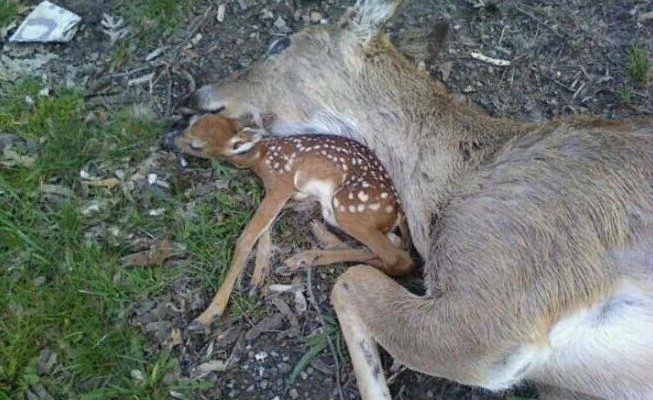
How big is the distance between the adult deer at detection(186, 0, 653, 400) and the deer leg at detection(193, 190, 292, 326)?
48 cm

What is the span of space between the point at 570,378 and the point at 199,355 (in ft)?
5.08

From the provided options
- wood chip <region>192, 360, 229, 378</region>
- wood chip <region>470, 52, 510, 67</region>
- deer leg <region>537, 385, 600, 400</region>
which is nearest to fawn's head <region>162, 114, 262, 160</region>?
wood chip <region>192, 360, 229, 378</region>

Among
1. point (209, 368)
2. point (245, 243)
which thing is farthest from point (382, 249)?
point (209, 368)

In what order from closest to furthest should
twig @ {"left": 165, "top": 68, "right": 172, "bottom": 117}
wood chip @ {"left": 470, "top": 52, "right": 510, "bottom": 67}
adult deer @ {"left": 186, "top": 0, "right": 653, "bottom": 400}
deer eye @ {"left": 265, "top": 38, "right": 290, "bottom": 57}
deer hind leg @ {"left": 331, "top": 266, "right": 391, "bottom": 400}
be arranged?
adult deer @ {"left": 186, "top": 0, "right": 653, "bottom": 400}, deer hind leg @ {"left": 331, "top": 266, "right": 391, "bottom": 400}, deer eye @ {"left": 265, "top": 38, "right": 290, "bottom": 57}, twig @ {"left": 165, "top": 68, "right": 172, "bottom": 117}, wood chip @ {"left": 470, "top": 52, "right": 510, "bottom": 67}

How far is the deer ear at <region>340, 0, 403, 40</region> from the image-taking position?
486 cm

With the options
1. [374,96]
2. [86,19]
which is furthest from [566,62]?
[86,19]

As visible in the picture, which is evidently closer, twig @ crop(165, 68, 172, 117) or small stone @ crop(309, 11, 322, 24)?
twig @ crop(165, 68, 172, 117)

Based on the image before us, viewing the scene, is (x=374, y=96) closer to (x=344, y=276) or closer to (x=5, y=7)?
(x=344, y=276)

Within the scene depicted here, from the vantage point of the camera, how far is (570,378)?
4082mm

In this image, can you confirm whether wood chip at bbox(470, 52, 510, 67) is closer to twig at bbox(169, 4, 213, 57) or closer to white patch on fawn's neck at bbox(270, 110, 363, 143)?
white patch on fawn's neck at bbox(270, 110, 363, 143)

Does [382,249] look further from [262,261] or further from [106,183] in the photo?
[106,183]

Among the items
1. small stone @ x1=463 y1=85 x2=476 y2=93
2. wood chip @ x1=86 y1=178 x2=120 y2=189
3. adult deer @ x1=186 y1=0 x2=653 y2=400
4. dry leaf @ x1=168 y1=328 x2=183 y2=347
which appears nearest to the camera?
adult deer @ x1=186 y1=0 x2=653 y2=400

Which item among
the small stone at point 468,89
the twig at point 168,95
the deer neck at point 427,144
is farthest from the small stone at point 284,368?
the small stone at point 468,89

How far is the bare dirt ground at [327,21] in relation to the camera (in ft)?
16.0
